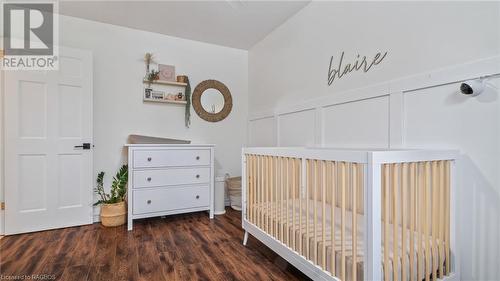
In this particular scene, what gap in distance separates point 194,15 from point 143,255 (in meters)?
2.38

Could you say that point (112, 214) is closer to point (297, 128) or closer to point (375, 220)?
point (297, 128)

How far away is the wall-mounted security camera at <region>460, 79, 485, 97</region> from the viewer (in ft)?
4.10

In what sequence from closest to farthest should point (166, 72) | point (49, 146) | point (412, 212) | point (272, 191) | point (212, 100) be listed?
point (412, 212) < point (272, 191) < point (49, 146) < point (166, 72) < point (212, 100)

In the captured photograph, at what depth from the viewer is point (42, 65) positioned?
252 cm

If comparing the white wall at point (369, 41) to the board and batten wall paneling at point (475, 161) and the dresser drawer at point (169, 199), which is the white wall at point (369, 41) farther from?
the dresser drawer at point (169, 199)

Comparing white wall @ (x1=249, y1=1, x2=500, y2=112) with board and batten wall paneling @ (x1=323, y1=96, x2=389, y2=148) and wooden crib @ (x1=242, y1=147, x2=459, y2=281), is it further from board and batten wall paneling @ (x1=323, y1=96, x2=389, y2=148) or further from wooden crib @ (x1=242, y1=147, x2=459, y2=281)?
wooden crib @ (x1=242, y1=147, x2=459, y2=281)

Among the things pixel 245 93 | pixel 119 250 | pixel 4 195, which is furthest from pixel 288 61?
pixel 4 195

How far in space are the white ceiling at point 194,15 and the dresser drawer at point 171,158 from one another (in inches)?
57.8

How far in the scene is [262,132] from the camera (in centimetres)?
331

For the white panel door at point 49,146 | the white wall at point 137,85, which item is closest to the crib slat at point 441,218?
the white wall at point 137,85

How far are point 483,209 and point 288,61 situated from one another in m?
2.12

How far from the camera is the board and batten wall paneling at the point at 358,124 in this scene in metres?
1.79

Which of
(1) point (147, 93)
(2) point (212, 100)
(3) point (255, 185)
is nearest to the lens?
(3) point (255, 185)

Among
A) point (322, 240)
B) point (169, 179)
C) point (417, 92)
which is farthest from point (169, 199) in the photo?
point (417, 92)
